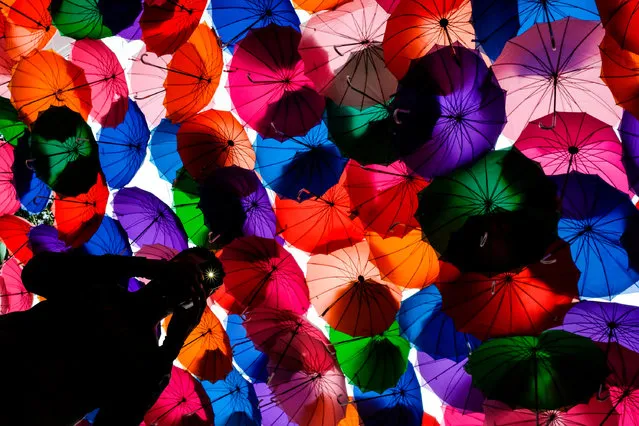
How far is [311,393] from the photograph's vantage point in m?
5.98

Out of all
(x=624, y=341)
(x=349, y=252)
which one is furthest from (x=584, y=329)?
(x=349, y=252)

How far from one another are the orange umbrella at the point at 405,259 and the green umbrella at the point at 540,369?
1015mm

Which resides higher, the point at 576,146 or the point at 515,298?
the point at 576,146

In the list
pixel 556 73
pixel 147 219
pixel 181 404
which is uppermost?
pixel 556 73

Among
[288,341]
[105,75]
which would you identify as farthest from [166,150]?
[288,341]

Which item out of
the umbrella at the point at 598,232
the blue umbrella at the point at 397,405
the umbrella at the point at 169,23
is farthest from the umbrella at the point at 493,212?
the umbrella at the point at 169,23

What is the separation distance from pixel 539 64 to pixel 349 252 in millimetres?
2650

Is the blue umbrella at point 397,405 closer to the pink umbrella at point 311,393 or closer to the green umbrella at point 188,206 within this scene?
the pink umbrella at point 311,393

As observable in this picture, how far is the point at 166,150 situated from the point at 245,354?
2733mm

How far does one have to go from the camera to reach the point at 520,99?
512cm

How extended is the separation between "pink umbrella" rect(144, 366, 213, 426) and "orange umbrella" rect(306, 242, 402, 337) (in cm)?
181

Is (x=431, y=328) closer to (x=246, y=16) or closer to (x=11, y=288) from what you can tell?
(x=246, y=16)

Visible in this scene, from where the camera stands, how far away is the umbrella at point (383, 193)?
5605 millimetres

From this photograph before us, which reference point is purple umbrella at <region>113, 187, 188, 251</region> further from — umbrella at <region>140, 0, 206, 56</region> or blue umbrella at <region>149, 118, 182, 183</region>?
umbrella at <region>140, 0, 206, 56</region>
